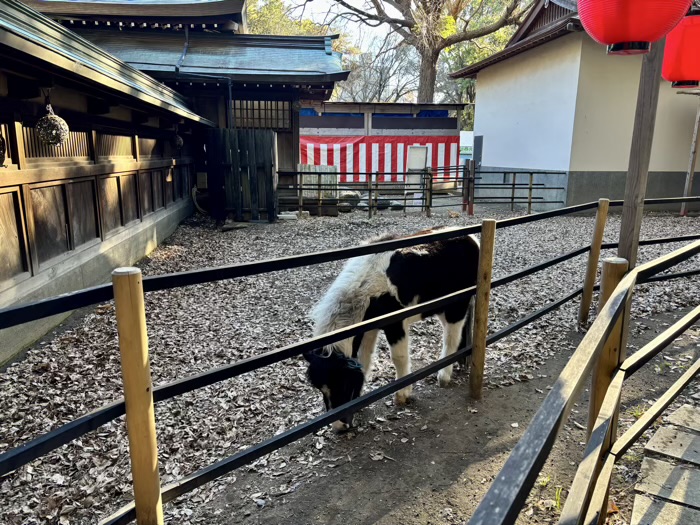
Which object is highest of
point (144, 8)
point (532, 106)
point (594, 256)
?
point (144, 8)

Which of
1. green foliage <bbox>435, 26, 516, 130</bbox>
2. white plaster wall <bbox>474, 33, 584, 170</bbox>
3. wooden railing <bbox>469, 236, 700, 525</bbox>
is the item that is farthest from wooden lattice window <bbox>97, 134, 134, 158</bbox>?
green foliage <bbox>435, 26, 516, 130</bbox>

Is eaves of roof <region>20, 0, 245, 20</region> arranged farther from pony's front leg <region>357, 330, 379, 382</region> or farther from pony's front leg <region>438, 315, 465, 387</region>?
pony's front leg <region>357, 330, 379, 382</region>

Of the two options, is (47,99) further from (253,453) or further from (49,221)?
(253,453)

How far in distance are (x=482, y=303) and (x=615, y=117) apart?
11.8 m

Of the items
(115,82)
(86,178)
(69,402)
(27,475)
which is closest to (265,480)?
(27,475)

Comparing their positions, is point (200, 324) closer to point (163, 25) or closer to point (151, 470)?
point (151, 470)

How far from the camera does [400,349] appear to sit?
10.5ft

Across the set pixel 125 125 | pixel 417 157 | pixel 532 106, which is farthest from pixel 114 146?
pixel 417 157

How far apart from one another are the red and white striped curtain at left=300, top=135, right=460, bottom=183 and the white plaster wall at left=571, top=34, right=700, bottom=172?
6.87 meters

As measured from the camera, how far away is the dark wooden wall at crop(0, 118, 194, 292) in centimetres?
413

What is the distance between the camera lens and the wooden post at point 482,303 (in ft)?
9.46

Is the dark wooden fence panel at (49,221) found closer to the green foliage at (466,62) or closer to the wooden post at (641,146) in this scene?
the wooden post at (641,146)

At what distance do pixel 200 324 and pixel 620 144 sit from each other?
40.1 ft

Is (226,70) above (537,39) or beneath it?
beneath
